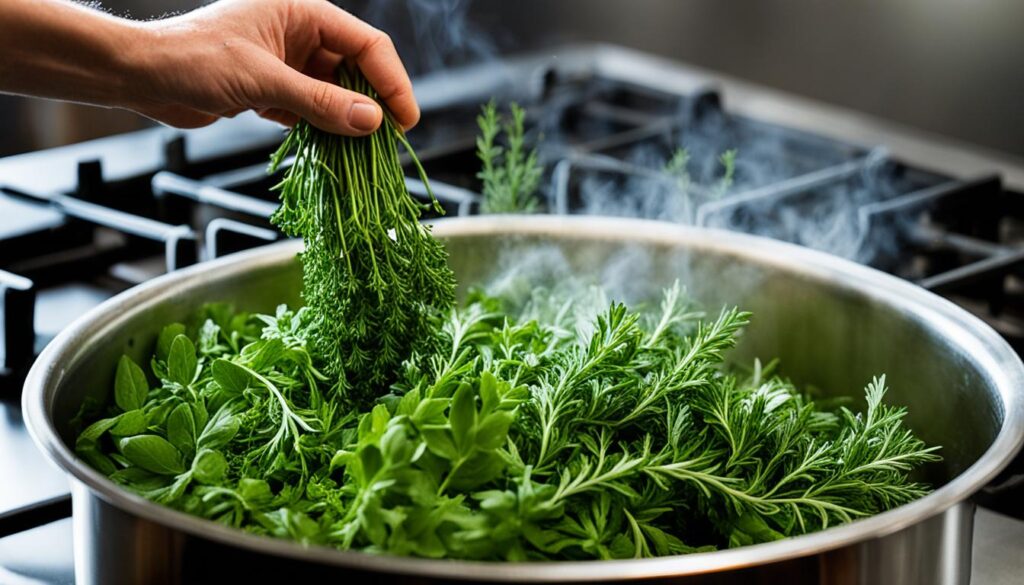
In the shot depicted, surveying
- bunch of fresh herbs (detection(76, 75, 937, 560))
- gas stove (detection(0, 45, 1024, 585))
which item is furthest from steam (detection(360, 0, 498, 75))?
bunch of fresh herbs (detection(76, 75, 937, 560))

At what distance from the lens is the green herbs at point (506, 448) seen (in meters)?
0.80

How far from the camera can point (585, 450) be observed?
2.96ft

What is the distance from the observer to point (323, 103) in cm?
98

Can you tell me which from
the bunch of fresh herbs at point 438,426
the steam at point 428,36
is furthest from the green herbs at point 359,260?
the steam at point 428,36

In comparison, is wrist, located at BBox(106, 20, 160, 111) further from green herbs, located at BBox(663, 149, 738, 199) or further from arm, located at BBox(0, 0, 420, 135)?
green herbs, located at BBox(663, 149, 738, 199)

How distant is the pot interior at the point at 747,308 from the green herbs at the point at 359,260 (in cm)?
19

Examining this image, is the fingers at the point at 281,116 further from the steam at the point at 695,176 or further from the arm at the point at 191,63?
the steam at the point at 695,176

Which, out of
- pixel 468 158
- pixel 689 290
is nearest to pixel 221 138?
pixel 468 158

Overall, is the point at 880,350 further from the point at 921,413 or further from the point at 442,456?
the point at 442,456

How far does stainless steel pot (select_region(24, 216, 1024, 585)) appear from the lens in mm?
718

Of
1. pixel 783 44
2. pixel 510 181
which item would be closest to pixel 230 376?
pixel 510 181

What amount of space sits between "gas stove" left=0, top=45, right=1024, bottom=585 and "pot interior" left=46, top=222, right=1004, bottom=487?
0.08 meters

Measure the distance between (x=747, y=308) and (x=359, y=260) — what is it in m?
0.46

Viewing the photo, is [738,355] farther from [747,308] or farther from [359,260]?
[359,260]
